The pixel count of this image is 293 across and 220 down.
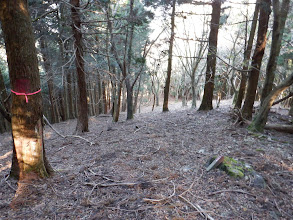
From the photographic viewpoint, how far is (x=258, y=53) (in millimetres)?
5973

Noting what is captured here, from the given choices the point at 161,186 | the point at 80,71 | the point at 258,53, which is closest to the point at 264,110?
the point at 258,53

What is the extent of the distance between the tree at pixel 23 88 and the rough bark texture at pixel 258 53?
600cm

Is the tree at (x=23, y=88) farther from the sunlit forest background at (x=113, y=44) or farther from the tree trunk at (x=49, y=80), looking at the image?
the tree trunk at (x=49, y=80)

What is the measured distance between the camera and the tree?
261 centimetres

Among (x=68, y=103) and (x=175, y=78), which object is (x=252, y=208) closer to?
(x=68, y=103)

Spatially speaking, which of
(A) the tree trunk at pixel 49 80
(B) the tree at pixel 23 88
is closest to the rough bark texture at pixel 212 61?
(B) the tree at pixel 23 88

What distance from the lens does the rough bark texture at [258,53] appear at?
5.58 m

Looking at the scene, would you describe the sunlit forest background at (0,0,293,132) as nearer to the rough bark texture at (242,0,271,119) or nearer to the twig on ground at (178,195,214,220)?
the rough bark texture at (242,0,271,119)

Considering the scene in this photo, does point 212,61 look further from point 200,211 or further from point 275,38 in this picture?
point 200,211

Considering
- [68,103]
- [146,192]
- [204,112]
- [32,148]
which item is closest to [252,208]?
[146,192]

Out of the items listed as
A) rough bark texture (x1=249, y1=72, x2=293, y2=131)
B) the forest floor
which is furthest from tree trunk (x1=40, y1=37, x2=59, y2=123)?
rough bark texture (x1=249, y1=72, x2=293, y2=131)

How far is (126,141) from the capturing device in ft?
19.1

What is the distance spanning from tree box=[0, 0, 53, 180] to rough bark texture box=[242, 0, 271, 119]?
600 cm

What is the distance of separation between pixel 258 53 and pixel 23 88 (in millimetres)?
6618
